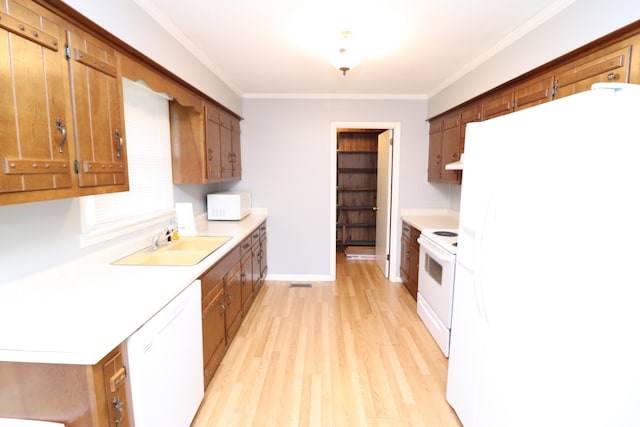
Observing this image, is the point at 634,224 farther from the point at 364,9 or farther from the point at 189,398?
the point at 189,398

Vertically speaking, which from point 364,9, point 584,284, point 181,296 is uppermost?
point 364,9

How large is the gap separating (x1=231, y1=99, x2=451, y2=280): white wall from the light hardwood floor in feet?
2.76

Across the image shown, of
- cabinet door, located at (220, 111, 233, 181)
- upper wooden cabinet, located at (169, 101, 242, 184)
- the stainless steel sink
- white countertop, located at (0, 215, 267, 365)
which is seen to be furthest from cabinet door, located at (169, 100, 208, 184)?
white countertop, located at (0, 215, 267, 365)

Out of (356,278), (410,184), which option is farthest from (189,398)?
(410,184)

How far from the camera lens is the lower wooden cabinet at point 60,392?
3.55 ft

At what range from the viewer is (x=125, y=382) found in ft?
4.00

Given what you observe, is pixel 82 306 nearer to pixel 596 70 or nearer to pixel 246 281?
pixel 246 281

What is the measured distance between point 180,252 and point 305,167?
2197 mm

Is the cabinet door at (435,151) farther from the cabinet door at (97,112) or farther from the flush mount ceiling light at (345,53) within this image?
the cabinet door at (97,112)

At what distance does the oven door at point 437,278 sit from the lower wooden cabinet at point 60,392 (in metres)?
2.32

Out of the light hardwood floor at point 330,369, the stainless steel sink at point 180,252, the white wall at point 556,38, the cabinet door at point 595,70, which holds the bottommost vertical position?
the light hardwood floor at point 330,369

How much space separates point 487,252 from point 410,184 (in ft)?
9.78

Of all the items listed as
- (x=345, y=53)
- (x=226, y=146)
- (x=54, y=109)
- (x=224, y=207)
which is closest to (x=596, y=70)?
(x=345, y=53)

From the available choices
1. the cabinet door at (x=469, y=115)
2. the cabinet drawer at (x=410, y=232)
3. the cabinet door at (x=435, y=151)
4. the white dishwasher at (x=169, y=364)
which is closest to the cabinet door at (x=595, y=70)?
the cabinet door at (x=469, y=115)
